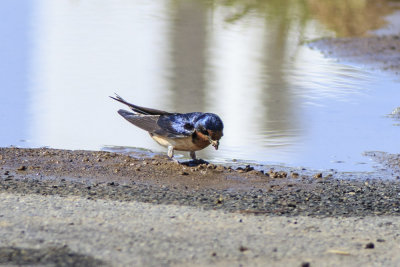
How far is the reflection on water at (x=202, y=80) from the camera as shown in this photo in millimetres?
8344

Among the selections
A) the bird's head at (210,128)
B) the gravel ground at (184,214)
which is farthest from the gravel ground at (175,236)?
the bird's head at (210,128)

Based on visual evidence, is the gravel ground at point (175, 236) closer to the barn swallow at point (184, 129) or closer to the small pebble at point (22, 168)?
the small pebble at point (22, 168)

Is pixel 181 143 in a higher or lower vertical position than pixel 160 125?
lower

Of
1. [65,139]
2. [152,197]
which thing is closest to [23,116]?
[65,139]

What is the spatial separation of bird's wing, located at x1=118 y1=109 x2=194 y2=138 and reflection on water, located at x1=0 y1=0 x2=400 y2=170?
698mm

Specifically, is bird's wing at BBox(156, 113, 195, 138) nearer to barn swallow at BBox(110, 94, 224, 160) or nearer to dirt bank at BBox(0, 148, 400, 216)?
barn swallow at BBox(110, 94, 224, 160)

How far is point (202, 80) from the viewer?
38.0 feet

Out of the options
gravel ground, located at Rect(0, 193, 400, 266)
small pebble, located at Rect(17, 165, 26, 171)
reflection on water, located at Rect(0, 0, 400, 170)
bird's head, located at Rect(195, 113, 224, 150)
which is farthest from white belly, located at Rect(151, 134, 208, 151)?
Answer: gravel ground, located at Rect(0, 193, 400, 266)

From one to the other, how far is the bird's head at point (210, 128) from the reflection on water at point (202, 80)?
1.06 metres

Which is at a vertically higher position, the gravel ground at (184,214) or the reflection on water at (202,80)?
the reflection on water at (202,80)

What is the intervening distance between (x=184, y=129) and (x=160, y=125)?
335 mm

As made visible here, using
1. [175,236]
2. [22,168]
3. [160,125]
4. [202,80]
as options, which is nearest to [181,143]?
[160,125]

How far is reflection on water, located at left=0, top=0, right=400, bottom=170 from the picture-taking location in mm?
8344

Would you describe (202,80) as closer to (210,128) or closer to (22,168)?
(210,128)
